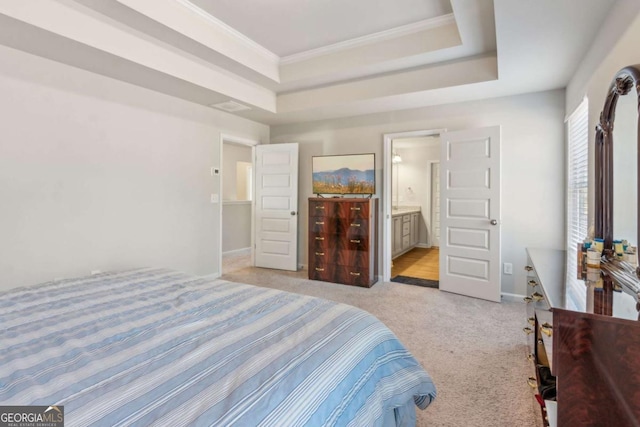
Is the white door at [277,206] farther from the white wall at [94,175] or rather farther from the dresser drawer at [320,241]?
the white wall at [94,175]

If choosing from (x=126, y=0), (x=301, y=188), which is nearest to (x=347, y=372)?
(x=126, y=0)

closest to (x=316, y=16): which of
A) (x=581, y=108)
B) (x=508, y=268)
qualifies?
(x=581, y=108)

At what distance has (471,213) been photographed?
372 centimetres

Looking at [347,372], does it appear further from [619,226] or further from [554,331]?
[619,226]

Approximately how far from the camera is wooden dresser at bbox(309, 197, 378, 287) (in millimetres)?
4180

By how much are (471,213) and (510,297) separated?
42.4 inches

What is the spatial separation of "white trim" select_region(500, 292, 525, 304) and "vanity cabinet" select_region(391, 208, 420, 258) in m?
2.10

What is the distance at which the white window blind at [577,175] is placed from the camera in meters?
2.60

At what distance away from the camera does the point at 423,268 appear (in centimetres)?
527

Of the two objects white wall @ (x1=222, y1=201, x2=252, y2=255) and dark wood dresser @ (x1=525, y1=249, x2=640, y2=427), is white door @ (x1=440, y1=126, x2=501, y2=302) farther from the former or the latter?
white wall @ (x1=222, y1=201, x2=252, y2=255)

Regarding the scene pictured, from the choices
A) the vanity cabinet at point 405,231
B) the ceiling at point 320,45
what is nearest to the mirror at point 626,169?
the ceiling at point 320,45

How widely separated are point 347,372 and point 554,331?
2.16 feet

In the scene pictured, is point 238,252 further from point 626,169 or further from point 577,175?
point 626,169

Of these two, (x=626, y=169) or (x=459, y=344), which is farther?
(x=459, y=344)
